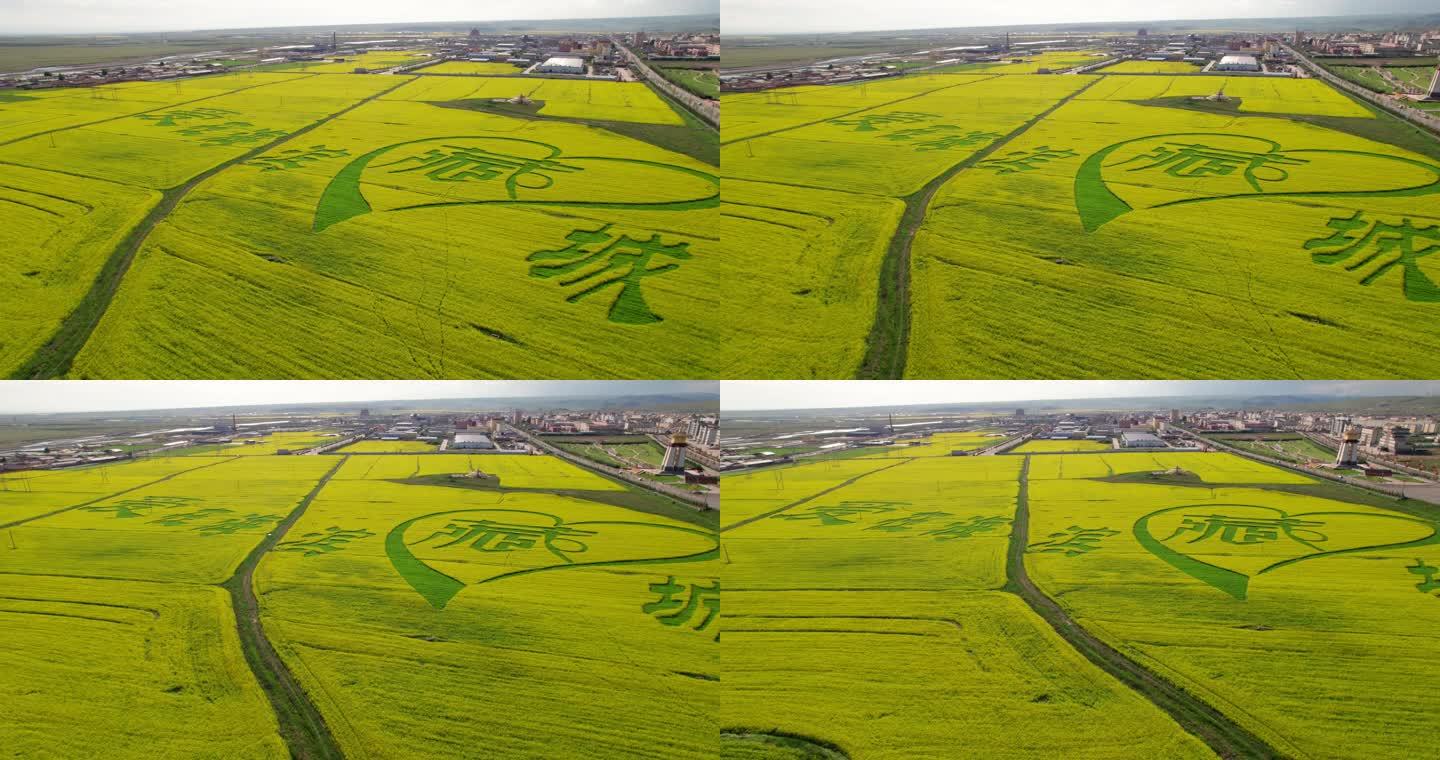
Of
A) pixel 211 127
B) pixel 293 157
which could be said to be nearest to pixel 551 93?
pixel 293 157

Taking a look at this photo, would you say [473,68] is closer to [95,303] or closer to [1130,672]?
[95,303]

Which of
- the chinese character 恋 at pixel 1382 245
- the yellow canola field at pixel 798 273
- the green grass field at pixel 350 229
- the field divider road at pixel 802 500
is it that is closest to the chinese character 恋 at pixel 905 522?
the field divider road at pixel 802 500

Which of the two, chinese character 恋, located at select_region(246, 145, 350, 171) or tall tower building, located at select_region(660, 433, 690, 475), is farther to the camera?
chinese character 恋, located at select_region(246, 145, 350, 171)

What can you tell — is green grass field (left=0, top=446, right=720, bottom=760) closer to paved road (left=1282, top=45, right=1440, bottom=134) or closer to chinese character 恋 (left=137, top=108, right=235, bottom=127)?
chinese character 恋 (left=137, top=108, right=235, bottom=127)

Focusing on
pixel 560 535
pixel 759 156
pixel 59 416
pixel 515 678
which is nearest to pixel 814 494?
pixel 560 535

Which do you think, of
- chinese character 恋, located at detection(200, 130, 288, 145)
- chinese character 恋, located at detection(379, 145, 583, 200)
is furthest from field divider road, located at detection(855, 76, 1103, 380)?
chinese character 恋, located at detection(200, 130, 288, 145)

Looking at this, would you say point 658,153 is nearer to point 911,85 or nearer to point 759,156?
point 759,156
